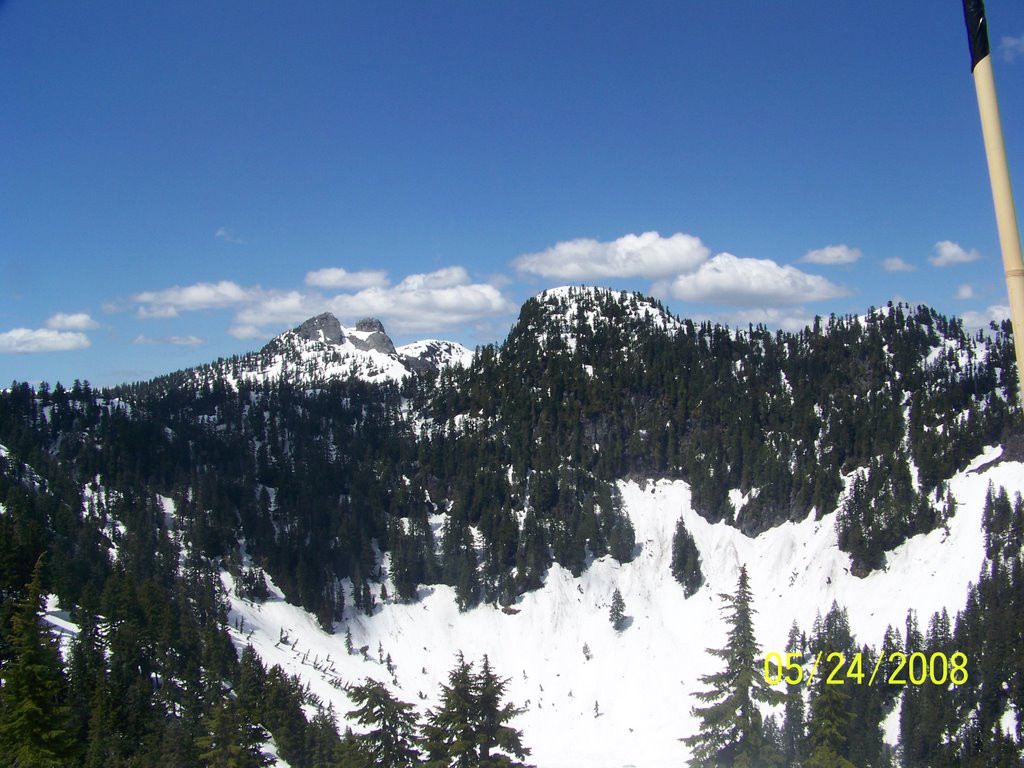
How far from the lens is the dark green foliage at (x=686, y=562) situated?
138375mm

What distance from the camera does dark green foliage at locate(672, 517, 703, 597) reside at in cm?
13838

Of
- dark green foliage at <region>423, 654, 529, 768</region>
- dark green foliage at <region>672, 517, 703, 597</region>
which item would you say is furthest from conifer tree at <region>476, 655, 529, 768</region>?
dark green foliage at <region>672, 517, 703, 597</region>

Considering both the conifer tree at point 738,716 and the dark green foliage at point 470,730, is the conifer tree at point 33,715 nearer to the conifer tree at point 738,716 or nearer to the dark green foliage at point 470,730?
the dark green foliage at point 470,730

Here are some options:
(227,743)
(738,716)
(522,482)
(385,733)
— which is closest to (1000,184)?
(738,716)

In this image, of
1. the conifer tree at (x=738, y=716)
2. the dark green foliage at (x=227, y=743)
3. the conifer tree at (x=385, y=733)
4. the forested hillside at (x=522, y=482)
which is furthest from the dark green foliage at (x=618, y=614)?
the conifer tree at (x=738, y=716)

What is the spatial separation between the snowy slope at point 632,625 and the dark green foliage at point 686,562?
6.63ft

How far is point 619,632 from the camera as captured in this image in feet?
436

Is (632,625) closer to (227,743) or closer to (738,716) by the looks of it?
(227,743)

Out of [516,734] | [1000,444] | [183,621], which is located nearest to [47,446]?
[183,621]

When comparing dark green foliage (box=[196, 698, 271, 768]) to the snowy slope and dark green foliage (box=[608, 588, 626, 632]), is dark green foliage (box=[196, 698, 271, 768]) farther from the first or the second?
dark green foliage (box=[608, 588, 626, 632])

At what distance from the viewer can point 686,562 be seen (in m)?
140

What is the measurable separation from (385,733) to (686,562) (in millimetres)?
120534

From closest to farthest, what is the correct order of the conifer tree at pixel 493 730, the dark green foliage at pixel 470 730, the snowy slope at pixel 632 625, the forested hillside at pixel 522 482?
the dark green foliage at pixel 470 730, the conifer tree at pixel 493 730, the forested hillside at pixel 522 482, the snowy slope at pixel 632 625

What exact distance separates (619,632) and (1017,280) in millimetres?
136668
